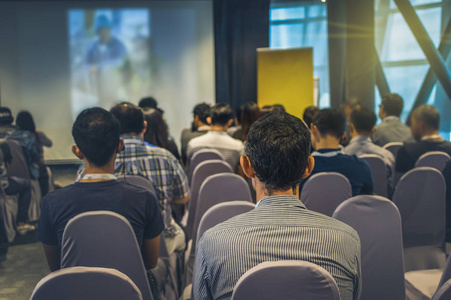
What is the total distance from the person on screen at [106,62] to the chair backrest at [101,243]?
740cm

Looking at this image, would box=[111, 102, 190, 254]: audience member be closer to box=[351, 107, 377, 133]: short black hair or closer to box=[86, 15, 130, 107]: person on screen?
box=[351, 107, 377, 133]: short black hair

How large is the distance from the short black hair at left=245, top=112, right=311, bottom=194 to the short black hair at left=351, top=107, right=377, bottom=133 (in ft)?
8.30

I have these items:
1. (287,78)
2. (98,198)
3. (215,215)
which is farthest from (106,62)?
(215,215)

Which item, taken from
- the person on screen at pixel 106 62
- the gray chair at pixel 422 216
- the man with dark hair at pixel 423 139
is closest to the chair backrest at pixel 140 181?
the gray chair at pixel 422 216

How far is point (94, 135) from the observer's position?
182 centimetres

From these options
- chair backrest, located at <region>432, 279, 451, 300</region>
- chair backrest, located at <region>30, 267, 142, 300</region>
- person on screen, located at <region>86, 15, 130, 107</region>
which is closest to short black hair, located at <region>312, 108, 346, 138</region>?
chair backrest, located at <region>432, 279, 451, 300</region>

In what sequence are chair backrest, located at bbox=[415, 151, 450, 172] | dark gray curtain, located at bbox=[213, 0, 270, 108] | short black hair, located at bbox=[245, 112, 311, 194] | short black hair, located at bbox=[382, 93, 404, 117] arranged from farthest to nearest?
dark gray curtain, located at bbox=[213, 0, 270, 108] < short black hair, located at bbox=[382, 93, 404, 117] < chair backrest, located at bbox=[415, 151, 450, 172] < short black hair, located at bbox=[245, 112, 311, 194]

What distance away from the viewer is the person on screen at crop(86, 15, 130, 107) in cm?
847

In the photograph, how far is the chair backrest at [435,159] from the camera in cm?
335

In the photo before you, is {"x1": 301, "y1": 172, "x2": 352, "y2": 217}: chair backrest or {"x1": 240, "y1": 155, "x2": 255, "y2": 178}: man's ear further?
{"x1": 301, "y1": 172, "x2": 352, "y2": 217}: chair backrest

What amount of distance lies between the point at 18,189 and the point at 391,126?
414cm

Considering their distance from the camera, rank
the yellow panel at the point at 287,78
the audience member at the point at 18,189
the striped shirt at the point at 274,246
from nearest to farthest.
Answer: the striped shirt at the point at 274,246, the audience member at the point at 18,189, the yellow panel at the point at 287,78

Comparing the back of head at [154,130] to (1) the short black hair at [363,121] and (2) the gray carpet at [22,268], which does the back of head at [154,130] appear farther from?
(1) the short black hair at [363,121]

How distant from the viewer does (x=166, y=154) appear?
2.58 m
